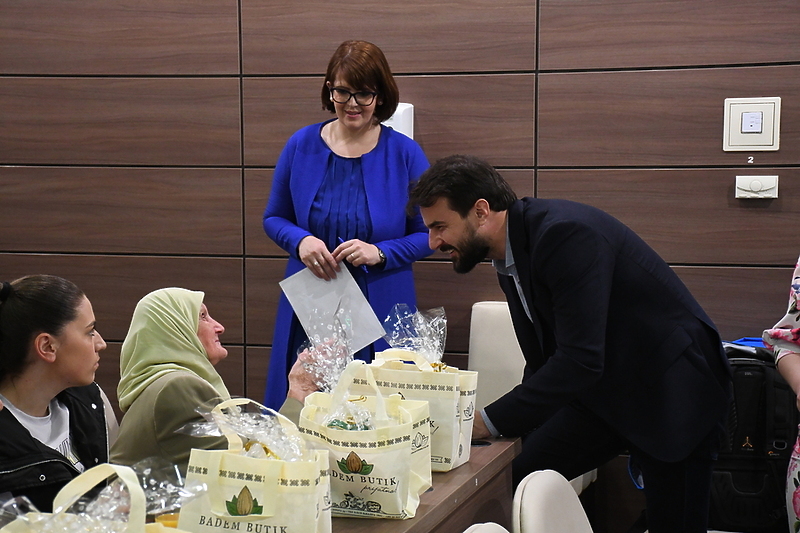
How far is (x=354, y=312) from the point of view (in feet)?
10.1

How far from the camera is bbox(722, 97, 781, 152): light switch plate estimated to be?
3.61m

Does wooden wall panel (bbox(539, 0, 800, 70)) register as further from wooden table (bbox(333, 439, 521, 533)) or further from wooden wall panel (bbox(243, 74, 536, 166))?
wooden table (bbox(333, 439, 521, 533))

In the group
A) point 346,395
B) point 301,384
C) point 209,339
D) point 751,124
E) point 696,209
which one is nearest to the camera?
point 346,395

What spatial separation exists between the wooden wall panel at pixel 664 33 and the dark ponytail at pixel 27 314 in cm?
248

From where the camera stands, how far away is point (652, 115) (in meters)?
3.75

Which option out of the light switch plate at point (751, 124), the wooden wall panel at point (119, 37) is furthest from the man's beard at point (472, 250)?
the wooden wall panel at point (119, 37)

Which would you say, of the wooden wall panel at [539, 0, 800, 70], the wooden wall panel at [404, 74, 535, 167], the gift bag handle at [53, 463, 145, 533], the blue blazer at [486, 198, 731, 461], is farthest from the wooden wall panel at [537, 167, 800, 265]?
the gift bag handle at [53, 463, 145, 533]

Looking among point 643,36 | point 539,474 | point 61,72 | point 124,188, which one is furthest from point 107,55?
point 539,474

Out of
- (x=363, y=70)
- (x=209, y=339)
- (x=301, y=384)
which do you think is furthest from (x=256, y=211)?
(x=301, y=384)

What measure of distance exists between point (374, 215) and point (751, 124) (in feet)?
5.58

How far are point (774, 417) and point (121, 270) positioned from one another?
9.91 feet

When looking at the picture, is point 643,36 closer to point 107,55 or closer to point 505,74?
point 505,74

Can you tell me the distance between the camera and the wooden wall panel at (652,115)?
3.62 m

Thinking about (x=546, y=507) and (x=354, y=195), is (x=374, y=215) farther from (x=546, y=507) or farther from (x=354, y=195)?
(x=546, y=507)
